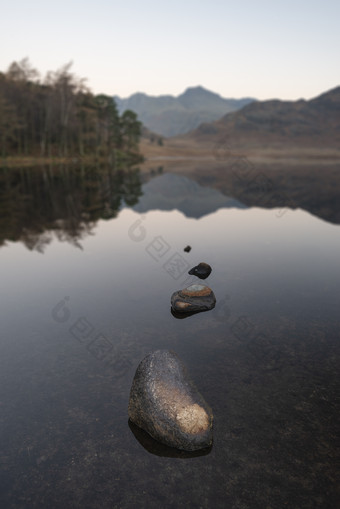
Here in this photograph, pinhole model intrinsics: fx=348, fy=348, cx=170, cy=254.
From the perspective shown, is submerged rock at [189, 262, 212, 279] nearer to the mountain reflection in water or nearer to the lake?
the lake

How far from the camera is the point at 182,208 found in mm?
37625

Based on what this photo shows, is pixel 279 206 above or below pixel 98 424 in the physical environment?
below

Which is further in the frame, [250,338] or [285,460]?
[250,338]

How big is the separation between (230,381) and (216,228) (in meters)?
19.9

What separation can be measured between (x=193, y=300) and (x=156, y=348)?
3318mm

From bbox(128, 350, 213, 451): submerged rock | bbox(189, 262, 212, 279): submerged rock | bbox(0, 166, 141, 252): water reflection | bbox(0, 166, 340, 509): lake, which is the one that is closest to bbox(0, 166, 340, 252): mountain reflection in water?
bbox(0, 166, 141, 252): water reflection

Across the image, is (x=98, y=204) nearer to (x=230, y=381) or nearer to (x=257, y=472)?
(x=230, y=381)

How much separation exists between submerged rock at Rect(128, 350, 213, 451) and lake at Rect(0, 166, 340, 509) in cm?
27

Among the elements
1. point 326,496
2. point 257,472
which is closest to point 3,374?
point 257,472

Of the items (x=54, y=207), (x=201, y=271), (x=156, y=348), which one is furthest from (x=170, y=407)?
(x=54, y=207)

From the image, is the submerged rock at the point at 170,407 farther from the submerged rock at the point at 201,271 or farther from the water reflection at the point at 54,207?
the water reflection at the point at 54,207

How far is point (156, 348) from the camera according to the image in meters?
10.7

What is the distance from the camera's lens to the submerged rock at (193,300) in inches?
519

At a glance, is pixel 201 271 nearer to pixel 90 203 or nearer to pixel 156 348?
pixel 156 348
